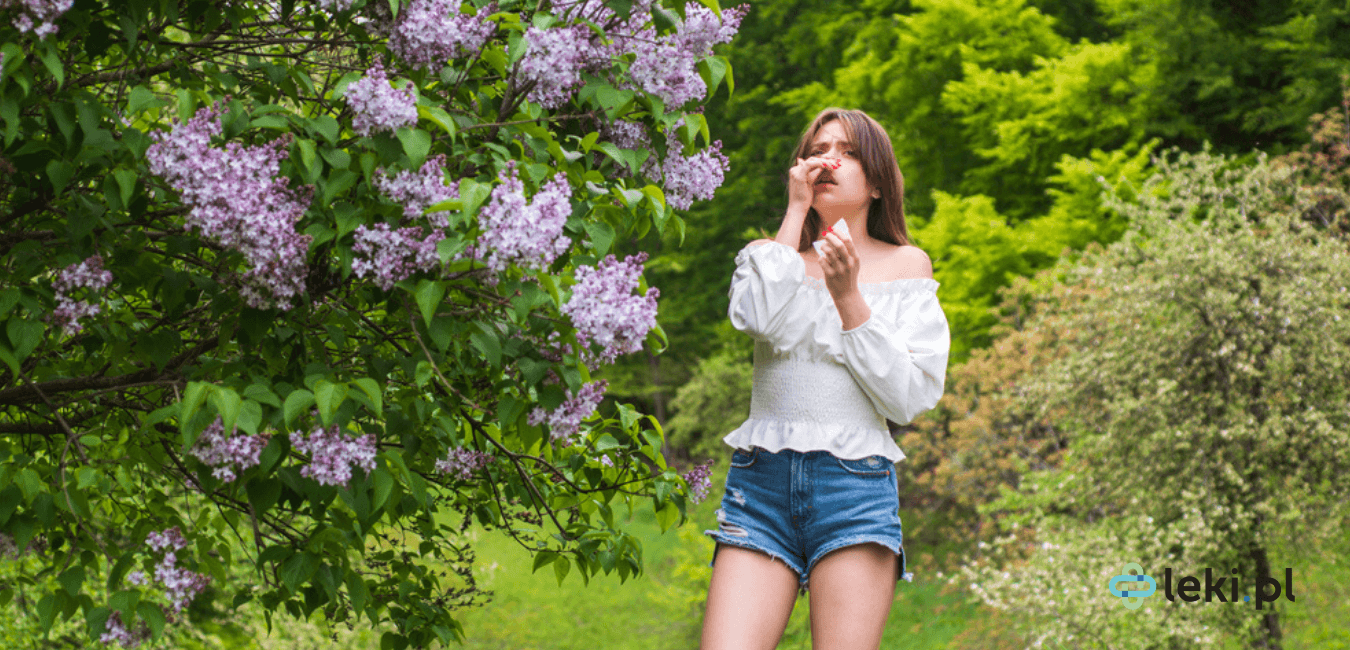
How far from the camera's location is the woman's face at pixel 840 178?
9.48 ft

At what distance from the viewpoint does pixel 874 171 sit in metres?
2.91

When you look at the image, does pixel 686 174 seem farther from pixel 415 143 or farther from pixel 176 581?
pixel 176 581

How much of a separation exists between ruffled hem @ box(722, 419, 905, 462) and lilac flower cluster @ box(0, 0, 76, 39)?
153cm

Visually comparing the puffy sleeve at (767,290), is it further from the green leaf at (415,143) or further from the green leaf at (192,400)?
the green leaf at (192,400)

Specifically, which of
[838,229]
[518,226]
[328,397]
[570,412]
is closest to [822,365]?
[838,229]

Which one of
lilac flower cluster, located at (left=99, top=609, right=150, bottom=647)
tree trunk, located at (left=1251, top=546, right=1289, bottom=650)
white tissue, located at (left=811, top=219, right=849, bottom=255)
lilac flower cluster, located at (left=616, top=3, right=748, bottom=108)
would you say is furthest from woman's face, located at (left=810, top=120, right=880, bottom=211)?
tree trunk, located at (left=1251, top=546, right=1289, bottom=650)

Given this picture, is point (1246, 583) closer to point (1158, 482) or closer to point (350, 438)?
point (1158, 482)

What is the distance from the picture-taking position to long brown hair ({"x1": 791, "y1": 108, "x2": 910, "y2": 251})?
9.53ft

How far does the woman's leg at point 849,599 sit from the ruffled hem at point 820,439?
0.22 metres

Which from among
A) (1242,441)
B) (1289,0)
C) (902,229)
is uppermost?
(1289,0)

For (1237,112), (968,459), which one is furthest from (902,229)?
(1237,112)

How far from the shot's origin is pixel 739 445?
2686mm

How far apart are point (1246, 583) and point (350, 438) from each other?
729 cm

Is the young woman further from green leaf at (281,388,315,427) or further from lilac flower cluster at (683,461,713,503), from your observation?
green leaf at (281,388,315,427)
